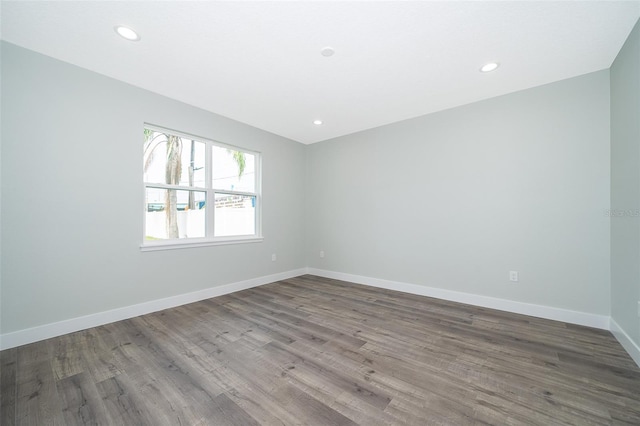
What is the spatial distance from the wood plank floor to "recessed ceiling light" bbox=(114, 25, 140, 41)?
261cm

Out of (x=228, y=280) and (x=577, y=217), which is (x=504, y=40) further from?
(x=228, y=280)

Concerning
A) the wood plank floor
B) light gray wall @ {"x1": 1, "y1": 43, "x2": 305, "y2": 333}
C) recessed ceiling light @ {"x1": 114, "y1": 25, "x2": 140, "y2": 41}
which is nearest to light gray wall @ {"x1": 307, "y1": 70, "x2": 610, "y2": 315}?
the wood plank floor

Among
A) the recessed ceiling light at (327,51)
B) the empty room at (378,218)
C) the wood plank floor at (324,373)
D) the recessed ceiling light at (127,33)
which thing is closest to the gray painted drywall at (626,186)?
the empty room at (378,218)

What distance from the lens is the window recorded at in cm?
310

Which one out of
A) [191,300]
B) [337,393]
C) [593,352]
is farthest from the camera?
[191,300]

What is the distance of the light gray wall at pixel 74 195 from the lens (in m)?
2.19

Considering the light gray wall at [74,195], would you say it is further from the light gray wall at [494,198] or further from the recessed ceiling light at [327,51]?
the light gray wall at [494,198]

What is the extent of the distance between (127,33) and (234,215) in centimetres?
247

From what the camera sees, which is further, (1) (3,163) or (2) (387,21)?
(1) (3,163)

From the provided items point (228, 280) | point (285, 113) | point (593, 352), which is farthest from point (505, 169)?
point (228, 280)

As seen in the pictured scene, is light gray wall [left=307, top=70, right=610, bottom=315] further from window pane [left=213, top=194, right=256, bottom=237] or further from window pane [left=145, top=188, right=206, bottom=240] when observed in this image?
window pane [left=145, top=188, right=206, bottom=240]

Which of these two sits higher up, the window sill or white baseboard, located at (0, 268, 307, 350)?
the window sill

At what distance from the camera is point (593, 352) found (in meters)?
2.07

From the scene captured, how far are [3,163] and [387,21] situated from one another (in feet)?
11.1
